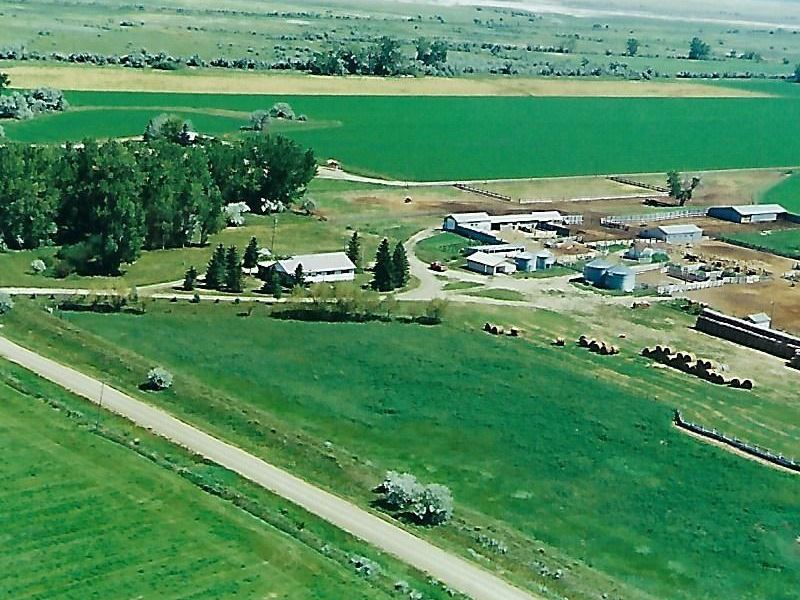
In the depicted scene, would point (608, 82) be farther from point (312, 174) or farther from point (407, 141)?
point (312, 174)

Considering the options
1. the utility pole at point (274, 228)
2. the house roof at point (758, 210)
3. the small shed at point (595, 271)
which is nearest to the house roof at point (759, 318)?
the small shed at point (595, 271)

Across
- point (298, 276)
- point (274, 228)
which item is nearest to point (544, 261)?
point (298, 276)

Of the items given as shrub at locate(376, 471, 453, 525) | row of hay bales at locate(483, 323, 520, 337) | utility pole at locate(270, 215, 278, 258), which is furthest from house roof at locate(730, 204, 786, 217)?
shrub at locate(376, 471, 453, 525)

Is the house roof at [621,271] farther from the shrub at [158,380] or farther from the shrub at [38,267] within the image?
the shrub at [38,267]

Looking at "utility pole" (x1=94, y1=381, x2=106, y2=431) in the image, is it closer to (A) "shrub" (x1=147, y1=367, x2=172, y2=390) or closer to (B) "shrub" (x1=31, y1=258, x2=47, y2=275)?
(A) "shrub" (x1=147, y1=367, x2=172, y2=390)

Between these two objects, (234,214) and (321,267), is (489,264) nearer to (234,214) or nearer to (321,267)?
(321,267)

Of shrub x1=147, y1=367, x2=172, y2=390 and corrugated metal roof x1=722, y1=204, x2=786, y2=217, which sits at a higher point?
corrugated metal roof x1=722, y1=204, x2=786, y2=217
